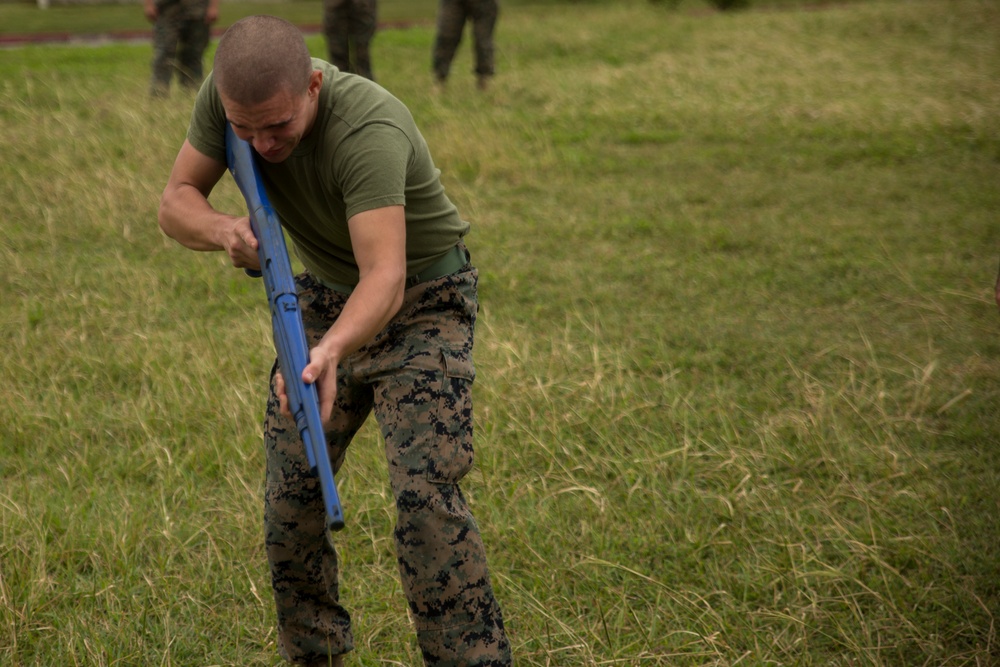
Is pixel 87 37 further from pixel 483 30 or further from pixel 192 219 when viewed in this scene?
pixel 192 219

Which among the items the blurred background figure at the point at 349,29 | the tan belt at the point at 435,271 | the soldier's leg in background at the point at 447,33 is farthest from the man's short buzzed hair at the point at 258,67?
the soldier's leg in background at the point at 447,33

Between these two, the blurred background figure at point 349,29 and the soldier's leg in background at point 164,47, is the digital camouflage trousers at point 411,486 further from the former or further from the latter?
the blurred background figure at point 349,29

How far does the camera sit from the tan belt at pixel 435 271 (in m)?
3.05

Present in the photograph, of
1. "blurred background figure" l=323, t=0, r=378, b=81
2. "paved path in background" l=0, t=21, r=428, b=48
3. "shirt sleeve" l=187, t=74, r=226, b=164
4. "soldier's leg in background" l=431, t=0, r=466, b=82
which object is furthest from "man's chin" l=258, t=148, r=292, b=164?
"paved path in background" l=0, t=21, r=428, b=48

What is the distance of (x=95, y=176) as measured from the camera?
307 inches

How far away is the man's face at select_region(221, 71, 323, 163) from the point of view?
8.45 feet

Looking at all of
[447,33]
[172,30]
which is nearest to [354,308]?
[172,30]

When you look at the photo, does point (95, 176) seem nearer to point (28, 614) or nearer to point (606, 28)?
point (28, 614)

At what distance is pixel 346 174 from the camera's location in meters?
2.69

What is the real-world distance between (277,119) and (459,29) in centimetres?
936

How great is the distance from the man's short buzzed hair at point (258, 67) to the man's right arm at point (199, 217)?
390 mm

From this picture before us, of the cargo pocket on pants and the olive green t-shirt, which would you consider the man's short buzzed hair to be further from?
the cargo pocket on pants

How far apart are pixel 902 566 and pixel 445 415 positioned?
1.87m

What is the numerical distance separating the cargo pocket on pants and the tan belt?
0.24 metres
